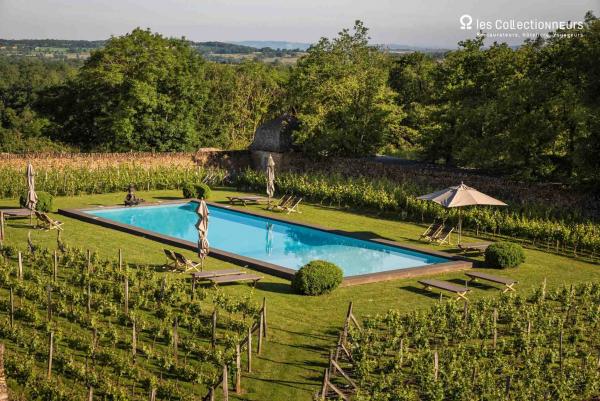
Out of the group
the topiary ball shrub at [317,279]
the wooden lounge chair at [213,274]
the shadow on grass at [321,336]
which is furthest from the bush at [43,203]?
the shadow on grass at [321,336]

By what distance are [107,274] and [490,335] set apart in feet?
28.6

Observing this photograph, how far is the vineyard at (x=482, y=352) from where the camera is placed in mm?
11750

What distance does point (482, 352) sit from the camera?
44.4ft

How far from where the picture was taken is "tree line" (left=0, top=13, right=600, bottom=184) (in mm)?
28734

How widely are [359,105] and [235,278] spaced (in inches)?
808

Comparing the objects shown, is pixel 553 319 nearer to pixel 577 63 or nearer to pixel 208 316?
pixel 208 316

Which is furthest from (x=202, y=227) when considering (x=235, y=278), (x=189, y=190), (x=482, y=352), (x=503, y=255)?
(x=189, y=190)

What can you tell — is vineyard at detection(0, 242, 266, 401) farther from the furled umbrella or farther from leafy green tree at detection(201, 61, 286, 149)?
leafy green tree at detection(201, 61, 286, 149)

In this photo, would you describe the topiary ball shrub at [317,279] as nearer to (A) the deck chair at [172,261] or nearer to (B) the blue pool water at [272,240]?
(A) the deck chair at [172,261]

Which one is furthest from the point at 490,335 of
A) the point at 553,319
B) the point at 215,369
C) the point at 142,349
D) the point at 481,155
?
the point at 481,155

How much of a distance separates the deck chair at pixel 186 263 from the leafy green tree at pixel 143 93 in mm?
24255

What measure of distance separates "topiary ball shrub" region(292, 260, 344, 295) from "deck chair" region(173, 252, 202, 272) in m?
2.87

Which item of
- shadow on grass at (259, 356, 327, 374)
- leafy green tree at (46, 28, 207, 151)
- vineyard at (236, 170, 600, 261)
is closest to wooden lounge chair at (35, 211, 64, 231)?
vineyard at (236, 170, 600, 261)

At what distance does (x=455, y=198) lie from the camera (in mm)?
22969
